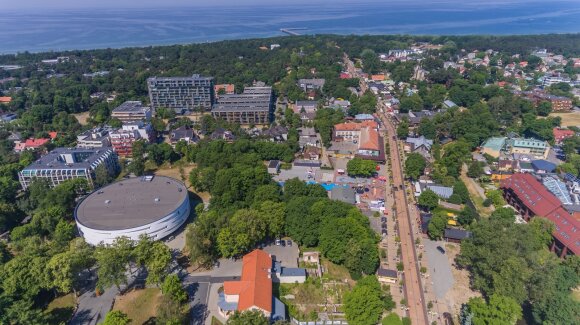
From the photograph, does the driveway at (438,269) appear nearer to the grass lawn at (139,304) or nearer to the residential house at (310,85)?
the grass lawn at (139,304)

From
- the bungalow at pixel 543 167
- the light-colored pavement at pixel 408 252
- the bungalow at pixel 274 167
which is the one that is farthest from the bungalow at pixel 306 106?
the bungalow at pixel 543 167

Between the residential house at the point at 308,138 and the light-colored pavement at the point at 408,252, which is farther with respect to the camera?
the residential house at the point at 308,138

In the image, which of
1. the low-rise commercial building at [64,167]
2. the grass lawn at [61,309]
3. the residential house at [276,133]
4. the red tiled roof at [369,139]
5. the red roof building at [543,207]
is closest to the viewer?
the grass lawn at [61,309]

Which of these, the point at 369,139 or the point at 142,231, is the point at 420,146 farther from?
the point at 142,231

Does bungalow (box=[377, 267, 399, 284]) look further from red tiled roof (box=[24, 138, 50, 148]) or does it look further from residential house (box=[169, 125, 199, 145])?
red tiled roof (box=[24, 138, 50, 148])

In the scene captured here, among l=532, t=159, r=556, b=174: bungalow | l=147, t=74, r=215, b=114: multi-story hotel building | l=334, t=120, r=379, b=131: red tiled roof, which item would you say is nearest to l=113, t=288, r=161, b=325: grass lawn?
l=334, t=120, r=379, b=131: red tiled roof

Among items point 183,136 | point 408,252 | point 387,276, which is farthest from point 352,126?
point 387,276

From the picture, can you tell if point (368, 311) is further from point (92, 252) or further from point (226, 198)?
point (92, 252)
